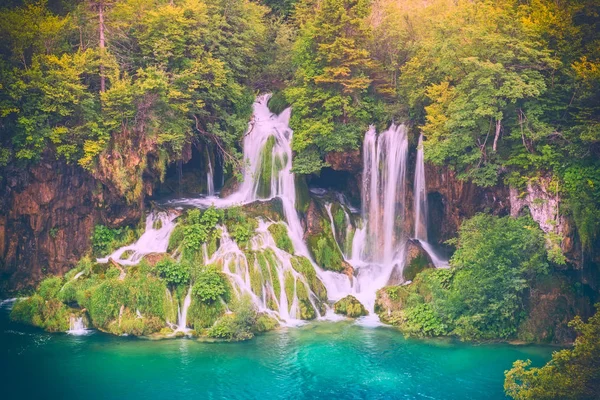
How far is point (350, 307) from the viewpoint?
27359 millimetres

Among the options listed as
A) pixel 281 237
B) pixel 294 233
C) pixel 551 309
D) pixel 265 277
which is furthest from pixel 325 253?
pixel 551 309

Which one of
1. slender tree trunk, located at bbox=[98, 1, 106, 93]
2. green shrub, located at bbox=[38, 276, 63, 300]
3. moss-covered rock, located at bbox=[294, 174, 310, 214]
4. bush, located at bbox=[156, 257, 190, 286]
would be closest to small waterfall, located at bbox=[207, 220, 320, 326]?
bush, located at bbox=[156, 257, 190, 286]

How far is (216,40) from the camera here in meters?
31.2

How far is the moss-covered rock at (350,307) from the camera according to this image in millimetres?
27266

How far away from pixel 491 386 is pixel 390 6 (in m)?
21.4

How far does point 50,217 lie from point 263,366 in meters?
13.2

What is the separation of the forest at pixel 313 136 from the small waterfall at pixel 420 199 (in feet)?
1.28

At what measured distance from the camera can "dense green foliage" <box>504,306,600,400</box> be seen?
55.2 feet

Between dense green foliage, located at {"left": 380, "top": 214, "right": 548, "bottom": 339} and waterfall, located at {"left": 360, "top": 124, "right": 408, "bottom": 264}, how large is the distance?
5.23 m

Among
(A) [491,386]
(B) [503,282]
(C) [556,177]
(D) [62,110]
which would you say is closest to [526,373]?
(A) [491,386]

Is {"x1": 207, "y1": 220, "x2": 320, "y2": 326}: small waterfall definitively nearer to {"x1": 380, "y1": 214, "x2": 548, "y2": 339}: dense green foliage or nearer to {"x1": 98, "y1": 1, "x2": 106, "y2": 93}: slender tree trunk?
{"x1": 380, "y1": 214, "x2": 548, "y2": 339}: dense green foliage

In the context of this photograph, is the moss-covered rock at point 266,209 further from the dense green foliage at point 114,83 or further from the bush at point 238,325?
the bush at point 238,325

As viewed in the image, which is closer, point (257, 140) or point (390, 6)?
point (257, 140)

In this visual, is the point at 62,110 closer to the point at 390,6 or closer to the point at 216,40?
the point at 216,40
